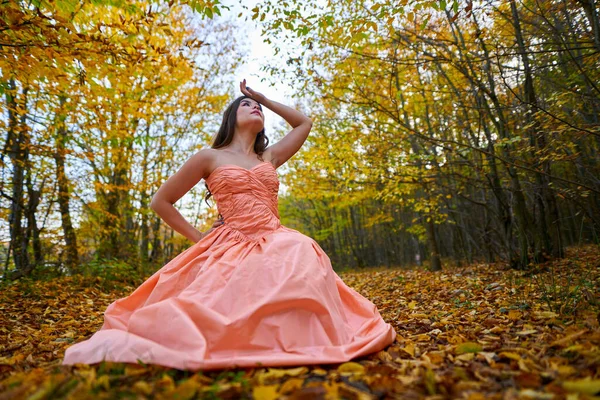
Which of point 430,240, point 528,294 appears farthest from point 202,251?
point 430,240

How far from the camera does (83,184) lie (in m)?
6.89

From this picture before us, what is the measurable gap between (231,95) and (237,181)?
8354 millimetres

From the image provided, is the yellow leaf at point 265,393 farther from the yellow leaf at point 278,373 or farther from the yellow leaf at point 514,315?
the yellow leaf at point 514,315

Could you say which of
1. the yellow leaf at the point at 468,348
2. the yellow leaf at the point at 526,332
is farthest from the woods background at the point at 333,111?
the yellow leaf at the point at 468,348

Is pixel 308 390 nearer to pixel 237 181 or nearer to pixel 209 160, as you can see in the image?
pixel 237 181

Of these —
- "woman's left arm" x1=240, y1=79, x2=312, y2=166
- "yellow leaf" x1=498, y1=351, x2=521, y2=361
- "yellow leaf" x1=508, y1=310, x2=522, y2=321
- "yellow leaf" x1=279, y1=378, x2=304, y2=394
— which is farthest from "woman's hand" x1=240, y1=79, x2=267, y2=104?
"yellow leaf" x1=508, y1=310, x2=522, y2=321

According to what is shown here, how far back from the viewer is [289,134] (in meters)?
2.91

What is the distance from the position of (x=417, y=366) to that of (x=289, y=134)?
1.95 meters

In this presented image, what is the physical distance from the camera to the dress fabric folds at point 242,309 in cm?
158

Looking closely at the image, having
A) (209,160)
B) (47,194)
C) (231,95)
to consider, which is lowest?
(209,160)

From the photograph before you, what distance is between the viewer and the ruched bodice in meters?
2.38

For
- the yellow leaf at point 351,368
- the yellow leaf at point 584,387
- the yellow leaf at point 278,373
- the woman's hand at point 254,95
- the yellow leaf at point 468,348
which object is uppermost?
the woman's hand at point 254,95

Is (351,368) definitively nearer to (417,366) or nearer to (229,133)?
(417,366)

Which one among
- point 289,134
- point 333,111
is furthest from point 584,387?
point 333,111
